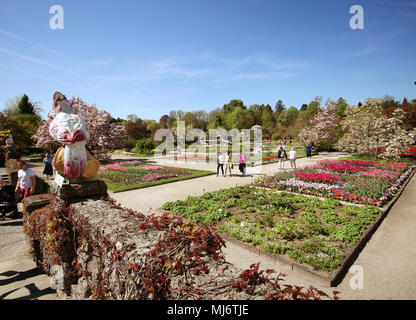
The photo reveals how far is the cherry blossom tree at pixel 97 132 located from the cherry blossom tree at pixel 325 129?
22913mm

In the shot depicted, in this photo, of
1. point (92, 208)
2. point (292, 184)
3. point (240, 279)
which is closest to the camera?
point (240, 279)

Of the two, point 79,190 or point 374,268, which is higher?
point 79,190

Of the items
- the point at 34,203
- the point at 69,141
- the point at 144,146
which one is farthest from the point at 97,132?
the point at 69,141

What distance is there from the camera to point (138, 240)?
253cm

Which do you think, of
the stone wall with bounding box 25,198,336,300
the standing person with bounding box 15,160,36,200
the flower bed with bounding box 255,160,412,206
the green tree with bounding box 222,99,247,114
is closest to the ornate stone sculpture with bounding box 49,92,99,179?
the stone wall with bounding box 25,198,336,300

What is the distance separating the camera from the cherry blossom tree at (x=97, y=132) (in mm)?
20688

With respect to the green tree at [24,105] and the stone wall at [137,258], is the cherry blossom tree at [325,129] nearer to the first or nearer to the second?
the stone wall at [137,258]

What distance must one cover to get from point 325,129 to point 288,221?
25416 mm

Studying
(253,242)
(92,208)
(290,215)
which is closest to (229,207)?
(290,215)

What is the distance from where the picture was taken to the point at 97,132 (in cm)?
2097

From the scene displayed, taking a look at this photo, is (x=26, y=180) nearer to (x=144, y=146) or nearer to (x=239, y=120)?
(x=144, y=146)

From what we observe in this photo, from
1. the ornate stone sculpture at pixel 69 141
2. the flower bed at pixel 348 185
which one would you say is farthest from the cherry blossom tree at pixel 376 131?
the ornate stone sculpture at pixel 69 141
